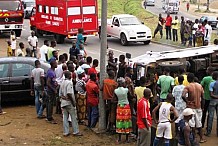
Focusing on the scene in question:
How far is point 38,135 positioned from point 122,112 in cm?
Result: 229

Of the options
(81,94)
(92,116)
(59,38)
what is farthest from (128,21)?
(92,116)

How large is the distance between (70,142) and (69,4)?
15.5m

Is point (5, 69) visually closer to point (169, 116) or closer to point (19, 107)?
point (19, 107)

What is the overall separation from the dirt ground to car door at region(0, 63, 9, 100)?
71 centimetres

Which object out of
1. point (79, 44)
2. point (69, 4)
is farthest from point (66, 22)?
point (79, 44)

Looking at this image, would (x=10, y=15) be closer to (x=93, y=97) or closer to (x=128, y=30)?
(x=128, y=30)

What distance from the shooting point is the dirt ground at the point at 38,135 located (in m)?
11.6

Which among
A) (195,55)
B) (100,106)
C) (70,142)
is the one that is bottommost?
(70,142)

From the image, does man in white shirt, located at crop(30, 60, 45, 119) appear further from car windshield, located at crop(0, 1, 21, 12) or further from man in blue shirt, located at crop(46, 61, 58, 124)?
car windshield, located at crop(0, 1, 21, 12)

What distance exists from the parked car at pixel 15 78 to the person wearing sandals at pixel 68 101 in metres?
2.75

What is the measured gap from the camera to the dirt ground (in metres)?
11.6

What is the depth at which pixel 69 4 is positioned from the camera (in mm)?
26125

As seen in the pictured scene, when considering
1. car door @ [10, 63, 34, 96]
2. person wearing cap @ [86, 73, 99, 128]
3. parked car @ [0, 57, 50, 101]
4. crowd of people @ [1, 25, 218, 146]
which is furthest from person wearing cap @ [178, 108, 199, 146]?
car door @ [10, 63, 34, 96]

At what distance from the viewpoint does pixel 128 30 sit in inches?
1047
